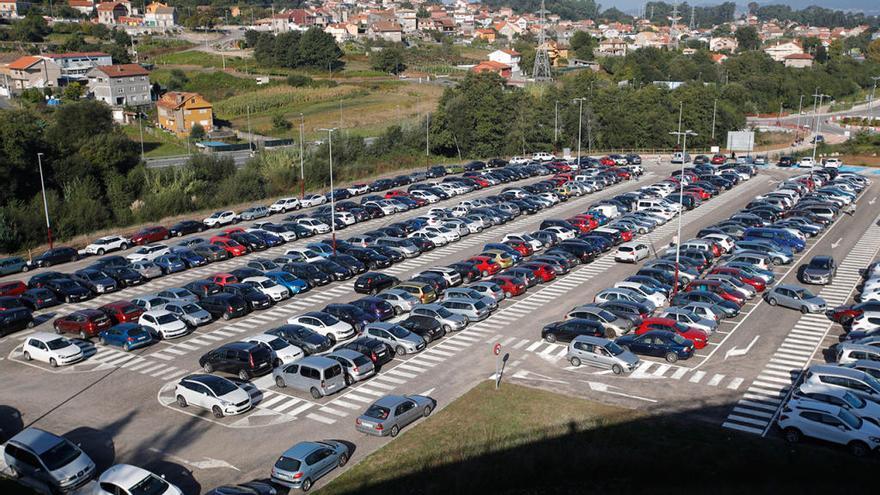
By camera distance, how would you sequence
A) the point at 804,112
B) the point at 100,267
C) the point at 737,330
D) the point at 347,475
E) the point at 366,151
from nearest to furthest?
1. the point at 347,475
2. the point at 737,330
3. the point at 100,267
4. the point at 366,151
5. the point at 804,112

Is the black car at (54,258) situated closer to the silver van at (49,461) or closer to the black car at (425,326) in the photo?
the black car at (425,326)

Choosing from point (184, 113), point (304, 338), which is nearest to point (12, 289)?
point (304, 338)

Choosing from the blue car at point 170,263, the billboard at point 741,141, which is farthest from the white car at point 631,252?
the billboard at point 741,141

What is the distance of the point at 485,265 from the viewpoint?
41.3m

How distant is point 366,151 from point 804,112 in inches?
3467

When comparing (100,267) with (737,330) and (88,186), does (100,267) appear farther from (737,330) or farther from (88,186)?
(737,330)

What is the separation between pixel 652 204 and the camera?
180ft

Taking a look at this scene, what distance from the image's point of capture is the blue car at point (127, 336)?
32.1 meters

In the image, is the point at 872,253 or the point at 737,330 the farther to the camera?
the point at 872,253

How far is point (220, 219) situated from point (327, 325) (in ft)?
85.3

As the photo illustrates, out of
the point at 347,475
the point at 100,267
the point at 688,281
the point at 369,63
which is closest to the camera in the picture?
the point at 347,475

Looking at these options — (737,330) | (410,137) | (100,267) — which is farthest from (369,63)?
(737,330)

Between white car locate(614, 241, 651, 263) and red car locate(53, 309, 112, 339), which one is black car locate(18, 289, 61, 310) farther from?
white car locate(614, 241, 651, 263)

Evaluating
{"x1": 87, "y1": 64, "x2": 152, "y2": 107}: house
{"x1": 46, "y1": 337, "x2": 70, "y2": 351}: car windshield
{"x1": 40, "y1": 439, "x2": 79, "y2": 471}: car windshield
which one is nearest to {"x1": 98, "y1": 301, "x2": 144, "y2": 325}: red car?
{"x1": 46, "y1": 337, "x2": 70, "y2": 351}: car windshield
